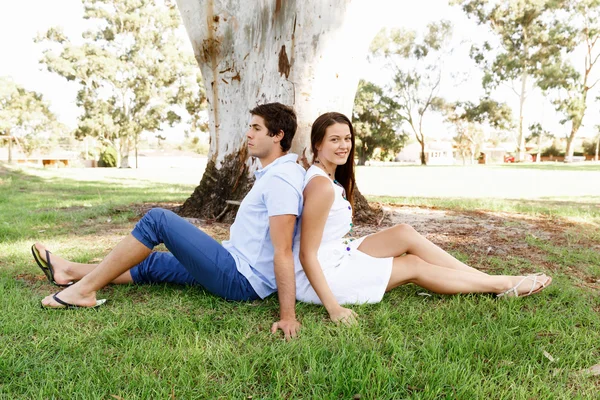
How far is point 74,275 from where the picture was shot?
3230mm

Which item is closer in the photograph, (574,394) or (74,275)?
(574,394)

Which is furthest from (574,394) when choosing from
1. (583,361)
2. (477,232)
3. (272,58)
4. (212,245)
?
(272,58)

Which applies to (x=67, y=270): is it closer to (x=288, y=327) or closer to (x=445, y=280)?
(x=288, y=327)

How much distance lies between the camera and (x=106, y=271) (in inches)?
110

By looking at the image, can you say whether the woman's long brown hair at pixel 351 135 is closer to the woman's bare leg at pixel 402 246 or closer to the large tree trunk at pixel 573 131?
the woman's bare leg at pixel 402 246

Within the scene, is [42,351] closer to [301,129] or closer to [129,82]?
[301,129]

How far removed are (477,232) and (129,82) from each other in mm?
35075

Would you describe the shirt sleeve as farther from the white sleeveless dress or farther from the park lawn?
the park lawn

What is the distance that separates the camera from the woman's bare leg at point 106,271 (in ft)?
9.05

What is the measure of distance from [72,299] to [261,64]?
3562 mm

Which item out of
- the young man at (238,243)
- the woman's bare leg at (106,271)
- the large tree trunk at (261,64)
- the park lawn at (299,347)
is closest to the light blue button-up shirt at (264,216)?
the young man at (238,243)

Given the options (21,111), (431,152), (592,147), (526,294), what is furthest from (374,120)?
(431,152)

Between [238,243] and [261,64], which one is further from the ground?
[261,64]

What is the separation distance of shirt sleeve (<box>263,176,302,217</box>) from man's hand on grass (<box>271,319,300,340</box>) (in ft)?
1.85
